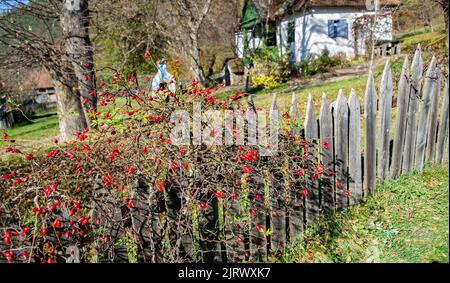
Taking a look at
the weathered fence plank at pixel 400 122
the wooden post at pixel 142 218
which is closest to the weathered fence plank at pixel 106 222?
the wooden post at pixel 142 218

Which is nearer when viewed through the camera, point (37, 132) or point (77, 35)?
point (77, 35)

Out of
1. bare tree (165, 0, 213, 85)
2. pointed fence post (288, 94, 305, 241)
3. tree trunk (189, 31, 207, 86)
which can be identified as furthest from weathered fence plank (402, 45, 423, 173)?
tree trunk (189, 31, 207, 86)

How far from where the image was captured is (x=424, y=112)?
3.73 m

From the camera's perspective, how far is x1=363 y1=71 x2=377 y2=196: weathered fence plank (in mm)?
3156

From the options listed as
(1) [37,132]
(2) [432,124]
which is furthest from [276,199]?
(1) [37,132]

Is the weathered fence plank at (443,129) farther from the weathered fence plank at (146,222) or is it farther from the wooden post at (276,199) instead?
the weathered fence plank at (146,222)

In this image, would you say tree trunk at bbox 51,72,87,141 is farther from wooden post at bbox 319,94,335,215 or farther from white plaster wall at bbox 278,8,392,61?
white plaster wall at bbox 278,8,392,61

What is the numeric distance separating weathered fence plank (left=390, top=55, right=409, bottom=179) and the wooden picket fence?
11 millimetres

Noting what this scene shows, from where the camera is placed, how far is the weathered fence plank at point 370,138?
124 inches

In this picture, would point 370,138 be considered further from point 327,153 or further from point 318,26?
point 318,26

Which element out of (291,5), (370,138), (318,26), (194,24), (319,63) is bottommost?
(370,138)

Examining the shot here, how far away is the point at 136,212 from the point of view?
213 centimetres

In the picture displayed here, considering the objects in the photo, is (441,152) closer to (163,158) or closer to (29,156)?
(163,158)

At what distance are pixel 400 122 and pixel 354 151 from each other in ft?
2.76
